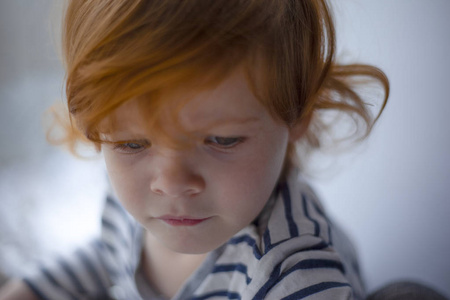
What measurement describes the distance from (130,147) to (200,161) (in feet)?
0.27

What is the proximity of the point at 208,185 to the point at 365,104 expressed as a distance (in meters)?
0.31

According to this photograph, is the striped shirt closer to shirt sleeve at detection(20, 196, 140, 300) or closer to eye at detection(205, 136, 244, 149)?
shirt sleeve at detection(20, 196, 140, 300)

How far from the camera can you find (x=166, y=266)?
2.31 feet

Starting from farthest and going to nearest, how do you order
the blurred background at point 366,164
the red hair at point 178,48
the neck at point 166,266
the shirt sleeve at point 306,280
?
1. the blurred background at point 366,164
2. the neck at point 166,266
3. the shirt sleeve at point 306,280
4. the red hair at point 178,48

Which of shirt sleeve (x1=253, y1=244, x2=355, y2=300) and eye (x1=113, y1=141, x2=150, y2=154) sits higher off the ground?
eye (x1=113, y1=141, x2=150, y2=154)

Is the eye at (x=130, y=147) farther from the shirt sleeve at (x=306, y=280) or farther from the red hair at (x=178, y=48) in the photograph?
the shirt sleeve at (x=306, y=280)

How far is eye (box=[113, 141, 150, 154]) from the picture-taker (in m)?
0.49

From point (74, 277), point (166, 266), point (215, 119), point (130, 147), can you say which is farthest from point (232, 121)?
point (74, 277)

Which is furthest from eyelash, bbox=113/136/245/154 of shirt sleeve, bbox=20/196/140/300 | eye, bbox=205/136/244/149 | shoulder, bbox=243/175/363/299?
shirt sleeve, bbox=20/196/140/300

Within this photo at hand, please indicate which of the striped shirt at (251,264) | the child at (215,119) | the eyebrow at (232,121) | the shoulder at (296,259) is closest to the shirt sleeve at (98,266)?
the striped shirt at (251,264)

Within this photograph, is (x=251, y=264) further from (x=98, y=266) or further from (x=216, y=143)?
(x=98, y=266)

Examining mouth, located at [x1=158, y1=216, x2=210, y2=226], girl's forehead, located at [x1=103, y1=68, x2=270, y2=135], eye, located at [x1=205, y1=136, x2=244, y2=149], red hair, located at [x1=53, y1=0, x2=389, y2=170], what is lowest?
mouth, located at [x1=158, y1=216, x2=210, y2=226]

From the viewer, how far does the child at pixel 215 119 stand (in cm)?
42

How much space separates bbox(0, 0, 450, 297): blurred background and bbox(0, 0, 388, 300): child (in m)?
0.22
